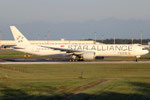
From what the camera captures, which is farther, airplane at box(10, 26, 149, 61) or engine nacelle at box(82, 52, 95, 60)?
airplane at box(10, 26, 149, 61)

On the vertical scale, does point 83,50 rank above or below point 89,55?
above

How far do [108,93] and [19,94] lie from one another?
6.39 meters

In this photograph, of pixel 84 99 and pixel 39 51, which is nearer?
pixel 84 99

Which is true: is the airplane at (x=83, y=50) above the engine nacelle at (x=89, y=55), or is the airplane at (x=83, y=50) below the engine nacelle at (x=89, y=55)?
above

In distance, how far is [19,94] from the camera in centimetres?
2259

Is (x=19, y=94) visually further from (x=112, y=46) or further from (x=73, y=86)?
(x=112, y=46)

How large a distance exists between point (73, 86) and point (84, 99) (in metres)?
6.37

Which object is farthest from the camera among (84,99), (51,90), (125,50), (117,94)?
(125,50)

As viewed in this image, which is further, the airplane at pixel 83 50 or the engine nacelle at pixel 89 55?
the airplane at pixel 83 50

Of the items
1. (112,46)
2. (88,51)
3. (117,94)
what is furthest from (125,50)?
(117,94)

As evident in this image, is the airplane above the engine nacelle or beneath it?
above

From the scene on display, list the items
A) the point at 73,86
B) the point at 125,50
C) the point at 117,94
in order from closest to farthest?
1. the point at 117,94
2. the point at 73,86
3. the point at 125,50

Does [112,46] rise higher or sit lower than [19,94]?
higher

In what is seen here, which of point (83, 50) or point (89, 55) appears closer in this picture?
point (89, 55)
